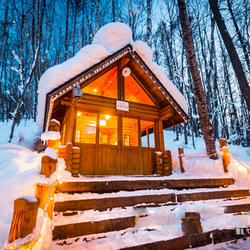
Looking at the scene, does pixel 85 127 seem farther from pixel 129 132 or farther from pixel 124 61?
pixel 124 61

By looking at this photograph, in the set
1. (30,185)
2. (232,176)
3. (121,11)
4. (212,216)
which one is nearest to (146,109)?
(232,176)

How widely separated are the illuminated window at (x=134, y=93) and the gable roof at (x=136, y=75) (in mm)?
388

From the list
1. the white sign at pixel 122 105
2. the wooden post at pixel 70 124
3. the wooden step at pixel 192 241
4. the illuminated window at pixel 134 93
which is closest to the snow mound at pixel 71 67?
the wooden post at pixel 70 124

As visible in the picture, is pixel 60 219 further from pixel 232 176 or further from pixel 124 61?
pixel 124 61

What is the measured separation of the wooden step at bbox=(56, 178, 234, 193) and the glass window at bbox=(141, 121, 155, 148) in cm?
362

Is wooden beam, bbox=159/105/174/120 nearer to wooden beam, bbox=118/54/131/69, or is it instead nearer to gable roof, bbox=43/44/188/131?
gable roof, bbox=43/44/188/131

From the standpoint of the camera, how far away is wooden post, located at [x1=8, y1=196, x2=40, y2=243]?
1772 mm

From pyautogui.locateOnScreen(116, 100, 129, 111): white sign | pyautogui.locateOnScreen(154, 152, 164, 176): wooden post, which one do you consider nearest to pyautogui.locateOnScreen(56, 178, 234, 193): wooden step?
pyautogui.locateOnScreen(154, 152, 164, 176): wooden post

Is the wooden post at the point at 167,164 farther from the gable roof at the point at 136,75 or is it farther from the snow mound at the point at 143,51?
the snow mound at the point at 143,51

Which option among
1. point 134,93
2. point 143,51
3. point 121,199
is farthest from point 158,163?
point 143,51

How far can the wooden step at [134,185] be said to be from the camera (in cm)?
378

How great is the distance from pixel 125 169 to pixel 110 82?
4377 millimetres

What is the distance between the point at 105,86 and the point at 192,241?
22.5 feet

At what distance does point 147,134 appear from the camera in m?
9.23
